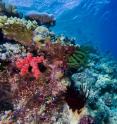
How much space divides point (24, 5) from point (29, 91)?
34.5m

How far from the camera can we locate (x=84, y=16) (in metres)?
48.8

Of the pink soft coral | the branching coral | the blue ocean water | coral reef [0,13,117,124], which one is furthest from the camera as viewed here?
the blue ocean water

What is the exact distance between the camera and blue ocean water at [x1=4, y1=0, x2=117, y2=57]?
128ft

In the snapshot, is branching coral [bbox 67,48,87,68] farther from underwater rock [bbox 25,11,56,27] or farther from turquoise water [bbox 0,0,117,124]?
underwater rock [bbox 25,11,56,27]

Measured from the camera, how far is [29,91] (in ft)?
18.7

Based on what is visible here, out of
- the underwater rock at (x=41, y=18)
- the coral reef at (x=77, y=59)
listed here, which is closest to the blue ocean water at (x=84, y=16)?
the underwater rock at (x=41, y=18)

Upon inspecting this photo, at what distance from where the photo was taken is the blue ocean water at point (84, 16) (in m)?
39.0

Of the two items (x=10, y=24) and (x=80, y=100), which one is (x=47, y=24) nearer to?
(x=10, y=24)

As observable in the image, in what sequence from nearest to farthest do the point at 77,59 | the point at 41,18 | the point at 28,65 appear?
the point at 28,65
the point at 77,59
the point at 41,18

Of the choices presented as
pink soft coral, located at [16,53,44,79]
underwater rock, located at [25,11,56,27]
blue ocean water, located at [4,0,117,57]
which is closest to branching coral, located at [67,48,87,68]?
pink soft coral, located at [16,53,44,79]

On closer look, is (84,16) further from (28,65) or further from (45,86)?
(45,86)

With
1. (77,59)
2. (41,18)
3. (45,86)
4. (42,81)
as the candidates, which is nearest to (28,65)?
(42,81)

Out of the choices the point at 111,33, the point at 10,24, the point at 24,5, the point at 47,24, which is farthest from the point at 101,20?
the point at 10,24

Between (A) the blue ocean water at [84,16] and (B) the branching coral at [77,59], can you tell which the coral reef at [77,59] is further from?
(A) the blue ocean water at [84,16]
